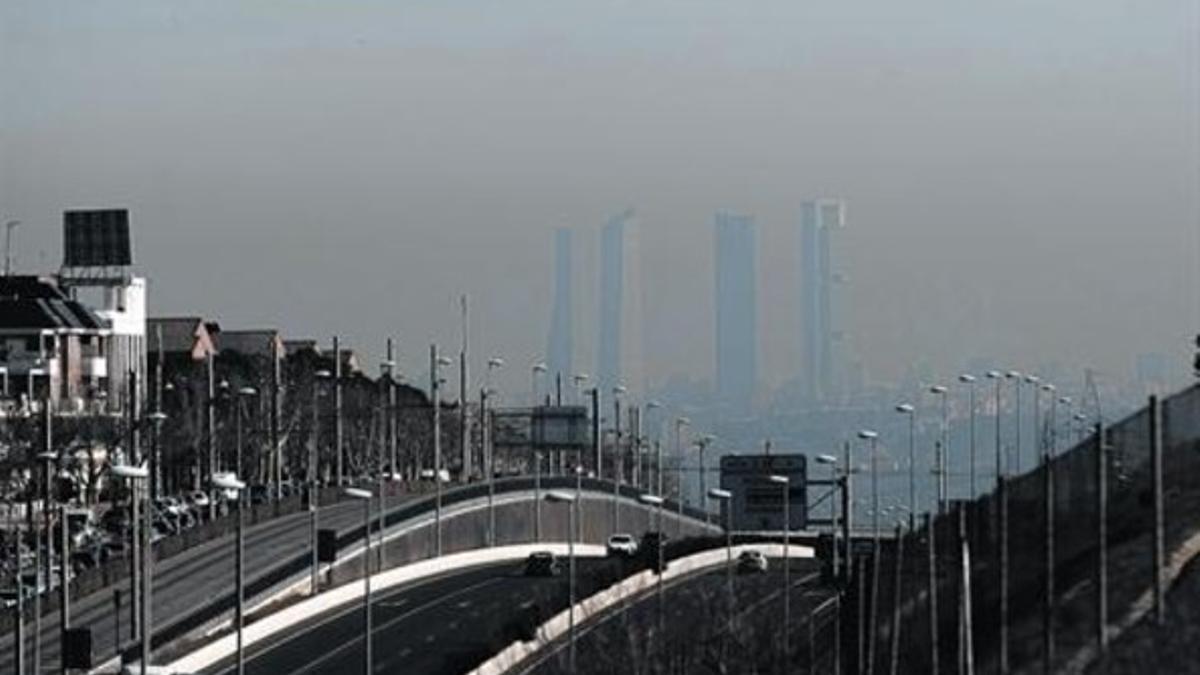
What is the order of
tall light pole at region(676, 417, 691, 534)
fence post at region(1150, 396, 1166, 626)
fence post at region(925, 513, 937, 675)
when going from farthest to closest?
tall light pole at region(676, 417, 691, 534), fence post at region(925, 513, 937, 675), fence post at region(1150, 396, 1166, 626)

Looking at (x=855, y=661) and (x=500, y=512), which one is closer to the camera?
(x=855, y=661)

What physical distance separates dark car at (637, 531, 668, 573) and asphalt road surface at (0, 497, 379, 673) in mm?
10666

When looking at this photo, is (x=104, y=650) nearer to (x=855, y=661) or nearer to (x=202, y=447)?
(x=855, y=661)

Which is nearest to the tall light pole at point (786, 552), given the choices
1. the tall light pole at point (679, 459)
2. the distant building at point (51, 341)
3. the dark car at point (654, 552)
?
the dark car at point (654, 552)

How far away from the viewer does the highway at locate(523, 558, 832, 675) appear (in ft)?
228

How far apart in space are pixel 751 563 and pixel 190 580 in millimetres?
20344

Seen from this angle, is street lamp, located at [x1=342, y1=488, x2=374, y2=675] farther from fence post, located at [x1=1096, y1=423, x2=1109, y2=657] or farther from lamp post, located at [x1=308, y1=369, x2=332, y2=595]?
fence post, located at [x1=1096, y1=423, x2=1109, y2=657]

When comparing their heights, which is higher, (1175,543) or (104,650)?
(1175,543)

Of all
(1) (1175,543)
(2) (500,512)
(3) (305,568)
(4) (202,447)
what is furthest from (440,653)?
(4) (202,447)

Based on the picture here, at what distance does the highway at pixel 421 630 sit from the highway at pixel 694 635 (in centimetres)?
204

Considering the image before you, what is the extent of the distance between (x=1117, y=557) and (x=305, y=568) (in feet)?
219

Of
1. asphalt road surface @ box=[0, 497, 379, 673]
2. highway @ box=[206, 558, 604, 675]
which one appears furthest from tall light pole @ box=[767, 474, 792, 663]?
asphalt road surface @ box=[0, 497, 379, 673]

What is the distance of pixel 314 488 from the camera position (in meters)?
118

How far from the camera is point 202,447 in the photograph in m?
154
